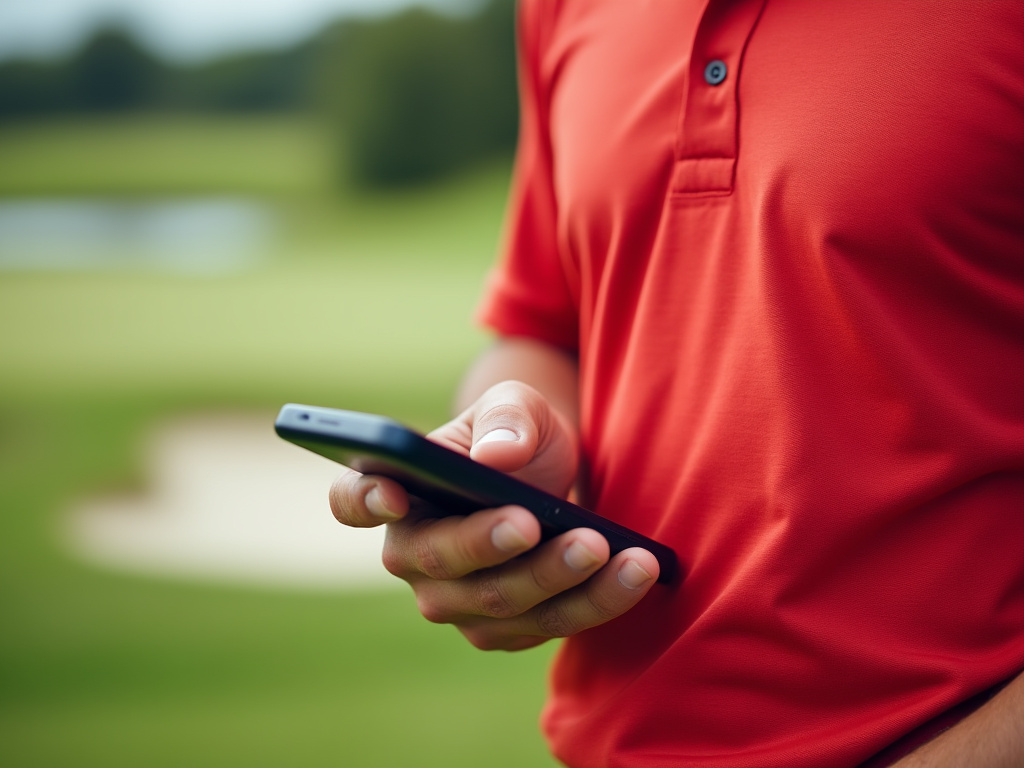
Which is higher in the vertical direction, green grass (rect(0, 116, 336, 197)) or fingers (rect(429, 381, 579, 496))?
fingers (rect(429, 381, 579, 496))

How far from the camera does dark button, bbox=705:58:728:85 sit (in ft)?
2.87

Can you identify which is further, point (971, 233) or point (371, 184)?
point (371, 184)

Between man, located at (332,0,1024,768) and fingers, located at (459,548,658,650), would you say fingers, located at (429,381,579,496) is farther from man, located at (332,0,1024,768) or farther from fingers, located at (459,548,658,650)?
fingers, located at (459,548,658,650)

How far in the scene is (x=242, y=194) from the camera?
19.6 meters

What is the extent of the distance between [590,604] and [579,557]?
0.10 metres

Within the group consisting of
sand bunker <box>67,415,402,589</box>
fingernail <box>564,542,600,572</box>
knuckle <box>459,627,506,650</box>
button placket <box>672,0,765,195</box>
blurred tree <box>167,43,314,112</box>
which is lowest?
sand bunker <box>67,415,402,589</box>

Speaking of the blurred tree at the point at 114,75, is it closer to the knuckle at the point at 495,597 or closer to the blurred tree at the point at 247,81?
the blurred tree at the point at 247,81

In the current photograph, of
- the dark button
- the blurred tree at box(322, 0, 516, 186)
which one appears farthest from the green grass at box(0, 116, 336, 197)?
the dark button

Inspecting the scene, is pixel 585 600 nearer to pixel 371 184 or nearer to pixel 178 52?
pixel 371 184

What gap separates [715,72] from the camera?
88cm

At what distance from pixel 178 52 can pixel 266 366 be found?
42.1ft

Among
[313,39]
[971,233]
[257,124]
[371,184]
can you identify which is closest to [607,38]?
[971,233]

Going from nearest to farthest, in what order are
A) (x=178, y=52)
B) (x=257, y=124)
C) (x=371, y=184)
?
(x=371, y=184)
(x=178, y=52)
(x=257, y=124)

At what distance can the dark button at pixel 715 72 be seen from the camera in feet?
2.87
